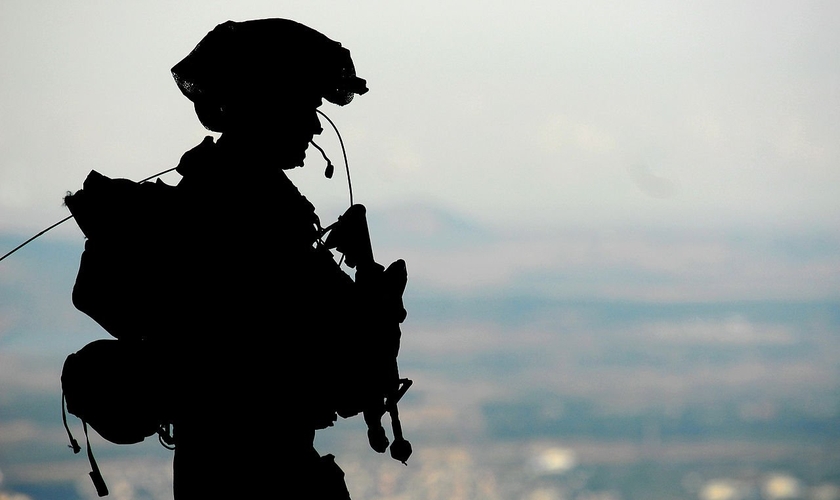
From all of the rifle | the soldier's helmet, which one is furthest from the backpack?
the soldier's helmet

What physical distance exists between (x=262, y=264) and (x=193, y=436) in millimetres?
1065

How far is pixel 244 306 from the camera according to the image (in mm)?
5602

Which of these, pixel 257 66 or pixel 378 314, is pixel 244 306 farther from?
pixel 257 66

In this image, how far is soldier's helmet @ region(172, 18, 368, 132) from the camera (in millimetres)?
5875

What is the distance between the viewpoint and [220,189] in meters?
5.68

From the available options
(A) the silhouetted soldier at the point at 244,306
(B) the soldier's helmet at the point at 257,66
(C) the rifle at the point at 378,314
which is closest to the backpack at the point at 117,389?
(A) the silhouetted soldier at the point at 244,306

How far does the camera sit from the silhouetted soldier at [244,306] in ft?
18.1

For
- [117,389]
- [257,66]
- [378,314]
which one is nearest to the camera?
[117,389]

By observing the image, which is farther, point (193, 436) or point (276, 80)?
point (276, 80)

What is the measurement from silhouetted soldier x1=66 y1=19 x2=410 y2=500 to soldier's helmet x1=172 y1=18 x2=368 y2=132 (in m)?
0.01

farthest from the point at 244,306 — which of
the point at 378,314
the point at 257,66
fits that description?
the point at 257,66

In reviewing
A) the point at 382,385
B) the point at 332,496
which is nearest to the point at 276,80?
the point at 382,385

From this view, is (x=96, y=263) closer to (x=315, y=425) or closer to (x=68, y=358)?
(x=68, y=358)

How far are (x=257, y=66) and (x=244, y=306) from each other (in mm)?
1478
